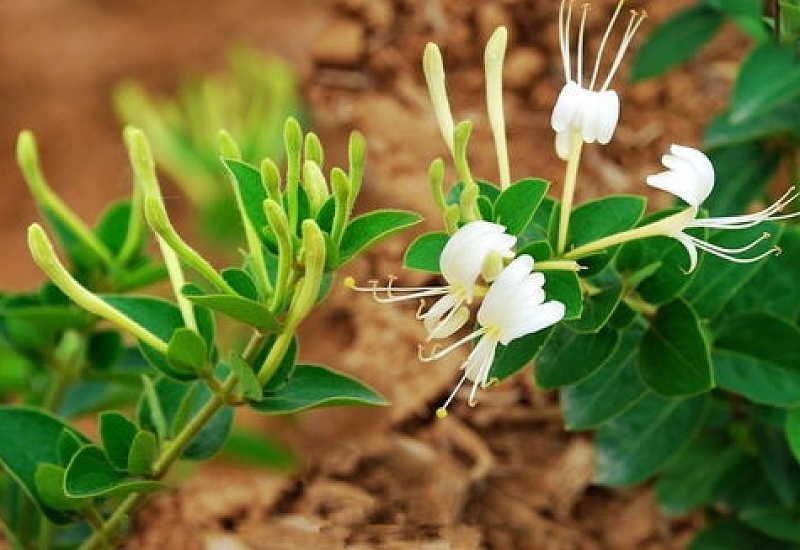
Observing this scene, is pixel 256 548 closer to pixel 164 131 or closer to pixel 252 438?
pixel 252 438

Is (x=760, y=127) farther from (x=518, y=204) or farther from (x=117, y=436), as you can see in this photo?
(x=117, y=436)

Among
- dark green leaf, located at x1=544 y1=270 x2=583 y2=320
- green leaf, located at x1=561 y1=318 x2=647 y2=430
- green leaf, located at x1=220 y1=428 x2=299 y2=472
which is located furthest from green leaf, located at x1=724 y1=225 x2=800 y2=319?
green leaf, located at x1=220 y1=428 x2=299 y2=472

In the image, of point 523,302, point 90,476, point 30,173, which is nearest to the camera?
point 523,302

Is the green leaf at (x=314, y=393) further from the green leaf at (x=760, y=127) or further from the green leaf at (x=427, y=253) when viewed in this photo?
the green leaf at (x=760, y=127)

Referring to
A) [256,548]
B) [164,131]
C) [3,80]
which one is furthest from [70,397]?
[3,80]

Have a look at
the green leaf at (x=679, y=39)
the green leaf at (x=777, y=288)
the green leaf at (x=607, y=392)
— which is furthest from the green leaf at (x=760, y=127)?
the green leaf at (x=607, y=392)

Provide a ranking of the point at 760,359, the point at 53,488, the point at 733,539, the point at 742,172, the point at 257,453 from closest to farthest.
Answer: the point at 53,488 → the point at 760,359 → the point at 733,539 → the point at 742,172 → the point at 257,453

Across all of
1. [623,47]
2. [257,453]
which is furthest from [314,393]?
[257,453]
